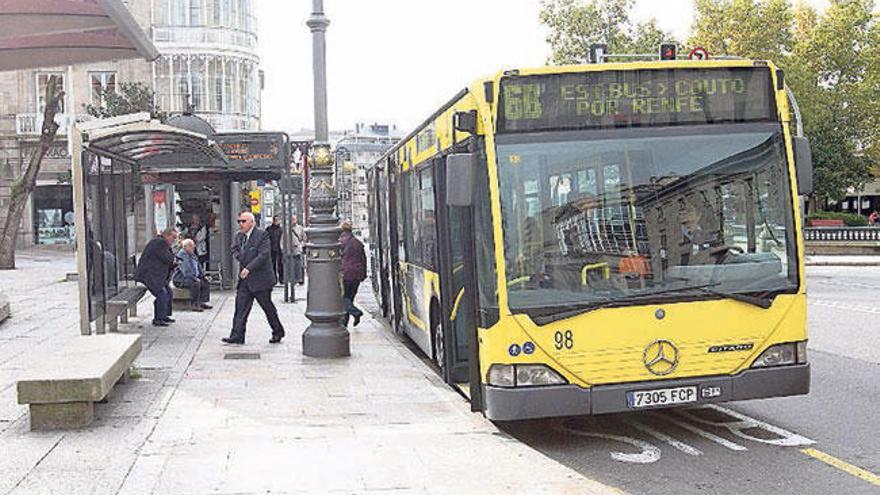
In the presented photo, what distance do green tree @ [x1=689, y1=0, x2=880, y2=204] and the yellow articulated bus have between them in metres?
40.7

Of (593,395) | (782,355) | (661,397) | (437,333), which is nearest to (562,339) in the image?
(593,395)

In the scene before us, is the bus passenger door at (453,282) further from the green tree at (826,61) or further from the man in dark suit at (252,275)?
the green tree at (826,61)

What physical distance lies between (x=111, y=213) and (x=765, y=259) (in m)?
9.67

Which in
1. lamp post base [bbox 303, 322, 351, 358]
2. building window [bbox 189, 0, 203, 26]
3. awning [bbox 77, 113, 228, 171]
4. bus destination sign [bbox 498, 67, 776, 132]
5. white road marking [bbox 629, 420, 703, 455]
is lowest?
white road marking [bbox 629, 420, 703, 455]

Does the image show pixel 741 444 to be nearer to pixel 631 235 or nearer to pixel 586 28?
pixel 631 235

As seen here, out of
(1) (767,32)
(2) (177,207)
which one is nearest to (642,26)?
(1) (767,32)

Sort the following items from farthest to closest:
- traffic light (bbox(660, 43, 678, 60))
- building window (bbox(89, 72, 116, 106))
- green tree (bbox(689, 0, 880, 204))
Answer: building window (bbox(89, 72, 116, 106)) → green tree (bbox(689, 0, 880, 204)) → traffic light (bbox(660, 43, 678, 60))

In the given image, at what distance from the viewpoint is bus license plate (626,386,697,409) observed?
823 cm

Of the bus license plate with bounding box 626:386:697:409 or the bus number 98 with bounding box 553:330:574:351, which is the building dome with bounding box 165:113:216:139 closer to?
the bus number 98 with bounding box 553:330:574:351

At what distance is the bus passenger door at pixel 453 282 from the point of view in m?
9.25

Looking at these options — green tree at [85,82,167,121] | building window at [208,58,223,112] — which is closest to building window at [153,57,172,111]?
building window at [208,58,223,112]

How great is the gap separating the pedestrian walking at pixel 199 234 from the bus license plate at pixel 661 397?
17.9 m

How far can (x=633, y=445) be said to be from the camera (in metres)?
8.64

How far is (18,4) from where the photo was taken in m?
10.8
